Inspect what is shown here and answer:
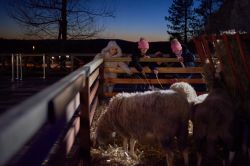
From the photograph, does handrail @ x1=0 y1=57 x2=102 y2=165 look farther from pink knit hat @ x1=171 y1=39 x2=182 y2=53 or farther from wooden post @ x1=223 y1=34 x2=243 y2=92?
pink knit hat @ x1=171 y1=39 x2=182 y2=53

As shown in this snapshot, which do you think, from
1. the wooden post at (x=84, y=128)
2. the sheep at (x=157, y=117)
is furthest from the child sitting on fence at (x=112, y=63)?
the wooden post at (x=84, y=128)

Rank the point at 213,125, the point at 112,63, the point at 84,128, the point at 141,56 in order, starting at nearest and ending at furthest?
the point at 84,128 → the point at 213,125 → the point at 141,56 → the point at 112,63

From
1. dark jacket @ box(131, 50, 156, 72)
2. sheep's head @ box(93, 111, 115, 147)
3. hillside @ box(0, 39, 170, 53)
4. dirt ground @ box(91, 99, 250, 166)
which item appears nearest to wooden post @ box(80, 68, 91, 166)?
dirt ground @ box(91, 99, 250, 166)

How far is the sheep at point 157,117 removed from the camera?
16.7ft

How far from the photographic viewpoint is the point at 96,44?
25.1 m

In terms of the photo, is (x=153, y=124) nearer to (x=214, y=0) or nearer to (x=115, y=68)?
(x=115, y=68)

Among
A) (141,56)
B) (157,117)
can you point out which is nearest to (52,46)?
(141,56)

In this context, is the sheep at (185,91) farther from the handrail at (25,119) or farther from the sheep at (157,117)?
the handrail at (25,119)

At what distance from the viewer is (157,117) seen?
510cm

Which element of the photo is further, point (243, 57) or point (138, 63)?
point (138, 63)

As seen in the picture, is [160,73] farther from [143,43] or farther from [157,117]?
[157,117]

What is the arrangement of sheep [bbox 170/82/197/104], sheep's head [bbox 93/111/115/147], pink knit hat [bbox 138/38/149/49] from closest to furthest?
sheep [bbox 170/82/197/104] → sheep's head [bbox 93/111/115/147] → pink knit hat [bbox 138/38/149/49]

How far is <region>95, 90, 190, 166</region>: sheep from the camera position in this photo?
509 centimetres

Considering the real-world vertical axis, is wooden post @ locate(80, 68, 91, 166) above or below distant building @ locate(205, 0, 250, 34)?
below
